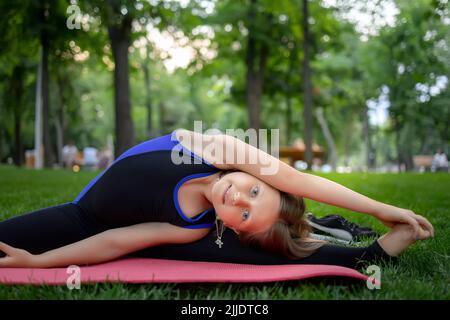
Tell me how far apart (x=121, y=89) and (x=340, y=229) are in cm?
1025

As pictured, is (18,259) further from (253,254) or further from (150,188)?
(253,254)

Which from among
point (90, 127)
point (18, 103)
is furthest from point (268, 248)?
point (90, 127)

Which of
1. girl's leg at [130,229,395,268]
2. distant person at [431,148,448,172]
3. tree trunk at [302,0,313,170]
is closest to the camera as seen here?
girl's leg at [130,229,395,268]

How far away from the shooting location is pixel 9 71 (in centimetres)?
1622

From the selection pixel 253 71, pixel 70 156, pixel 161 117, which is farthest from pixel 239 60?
pixel 161 117

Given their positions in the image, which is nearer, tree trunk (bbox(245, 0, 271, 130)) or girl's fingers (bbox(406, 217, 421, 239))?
girl's fingers (bbox(406, 217, 421, 239))

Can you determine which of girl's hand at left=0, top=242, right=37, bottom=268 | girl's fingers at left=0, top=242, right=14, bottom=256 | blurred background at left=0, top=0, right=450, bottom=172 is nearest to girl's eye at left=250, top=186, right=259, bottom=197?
girl's hand at left=0, top=242, right=37, bottom=268

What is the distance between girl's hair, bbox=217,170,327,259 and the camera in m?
2.62

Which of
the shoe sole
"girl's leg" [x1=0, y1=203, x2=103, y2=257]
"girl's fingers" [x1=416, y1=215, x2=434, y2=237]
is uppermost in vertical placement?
"girl's fingers" [x1=416, y1=215, x2=434, y2=237]

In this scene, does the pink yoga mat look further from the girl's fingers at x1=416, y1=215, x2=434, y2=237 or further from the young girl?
the girl's fingers at x1=416, y1=215, x2=434, y2=237

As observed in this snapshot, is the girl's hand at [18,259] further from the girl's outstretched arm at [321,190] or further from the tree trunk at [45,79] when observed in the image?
the tree trunk at [45,79]

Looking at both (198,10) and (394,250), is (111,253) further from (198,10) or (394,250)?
(198,10)
